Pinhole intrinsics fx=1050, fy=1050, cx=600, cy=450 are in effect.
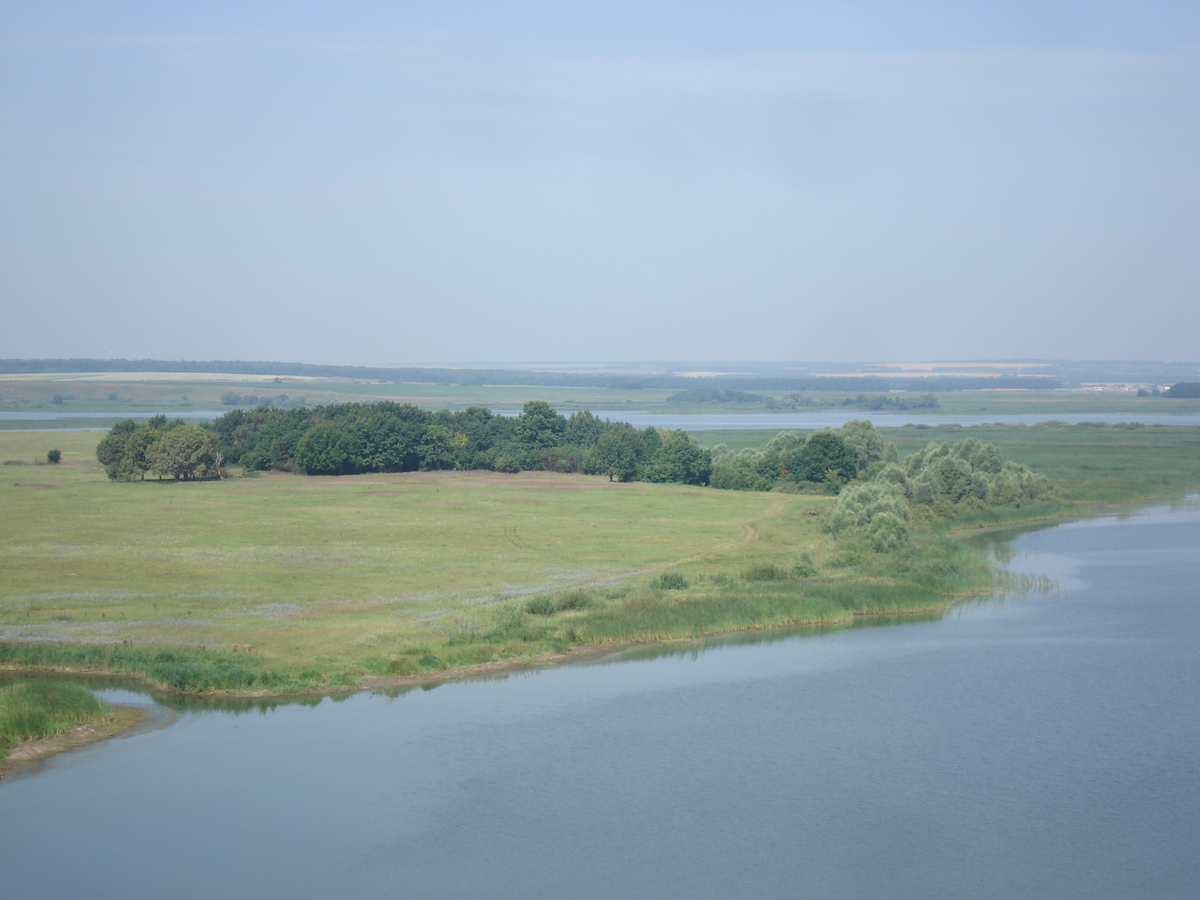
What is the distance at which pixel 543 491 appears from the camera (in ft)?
269

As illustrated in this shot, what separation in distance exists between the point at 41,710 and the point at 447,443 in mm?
71836

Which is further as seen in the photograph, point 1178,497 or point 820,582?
point 1178,497

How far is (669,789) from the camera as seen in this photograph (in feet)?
77.5

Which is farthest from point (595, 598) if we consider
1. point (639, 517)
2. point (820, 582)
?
point (639, 517)

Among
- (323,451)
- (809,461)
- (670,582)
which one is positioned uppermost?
(323,451)

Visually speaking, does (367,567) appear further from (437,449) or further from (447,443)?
(447,443)

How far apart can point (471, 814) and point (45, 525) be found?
46.4m

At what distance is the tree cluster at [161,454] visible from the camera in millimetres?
Answer: 84500

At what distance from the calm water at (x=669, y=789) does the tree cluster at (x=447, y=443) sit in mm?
55982

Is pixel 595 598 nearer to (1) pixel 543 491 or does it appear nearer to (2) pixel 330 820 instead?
(2) pixel 330 820

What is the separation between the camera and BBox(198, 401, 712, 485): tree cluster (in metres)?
90.8

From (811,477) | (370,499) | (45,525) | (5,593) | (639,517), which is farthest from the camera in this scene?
(811,477)

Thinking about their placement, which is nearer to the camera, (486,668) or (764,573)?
(486,668)

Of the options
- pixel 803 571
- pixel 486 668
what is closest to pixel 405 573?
pixel 486 668
